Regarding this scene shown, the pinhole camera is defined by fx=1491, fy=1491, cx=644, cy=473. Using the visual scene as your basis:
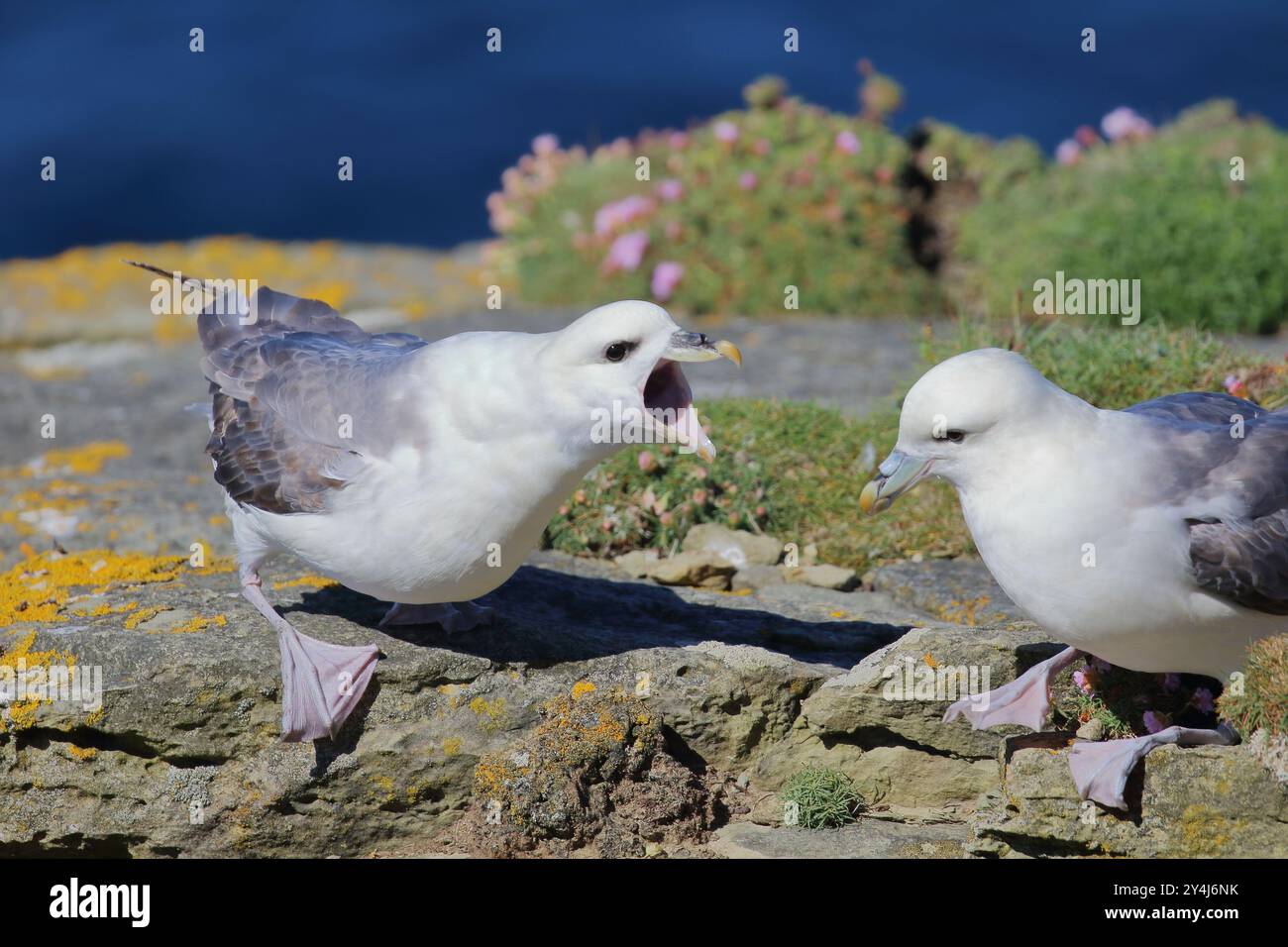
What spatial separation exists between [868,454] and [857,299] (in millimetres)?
4956

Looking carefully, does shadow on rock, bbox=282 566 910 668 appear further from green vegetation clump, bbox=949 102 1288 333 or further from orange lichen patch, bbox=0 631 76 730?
green vegetation clump, bbox=949 102 1288 333

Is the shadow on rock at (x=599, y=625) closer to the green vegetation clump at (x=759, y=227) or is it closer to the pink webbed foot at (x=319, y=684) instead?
the pink webbed foot at (x=319, y=684)

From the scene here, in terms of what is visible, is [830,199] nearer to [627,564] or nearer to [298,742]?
[627,564]

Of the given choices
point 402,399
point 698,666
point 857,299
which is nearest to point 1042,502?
point 698,666

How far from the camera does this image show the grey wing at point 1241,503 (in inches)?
161

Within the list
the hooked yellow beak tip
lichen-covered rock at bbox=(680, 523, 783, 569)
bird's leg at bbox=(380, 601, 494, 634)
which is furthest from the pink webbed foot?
lichen-covered rock at bbox=(680, 523, 783, 569)

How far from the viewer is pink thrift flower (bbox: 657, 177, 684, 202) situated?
11805mm

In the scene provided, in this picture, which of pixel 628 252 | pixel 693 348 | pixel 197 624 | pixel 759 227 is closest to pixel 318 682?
pixel 197 624

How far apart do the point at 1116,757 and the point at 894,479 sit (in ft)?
3.24

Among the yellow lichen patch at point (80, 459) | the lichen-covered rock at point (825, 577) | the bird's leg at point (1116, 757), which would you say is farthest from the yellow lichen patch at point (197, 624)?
the yellow lichen patch at point (80, 459)

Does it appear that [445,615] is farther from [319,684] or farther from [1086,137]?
[1086,137]

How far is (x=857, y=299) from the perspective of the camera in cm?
1173

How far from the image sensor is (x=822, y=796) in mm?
4777

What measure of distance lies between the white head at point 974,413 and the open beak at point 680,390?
0.55 metres
